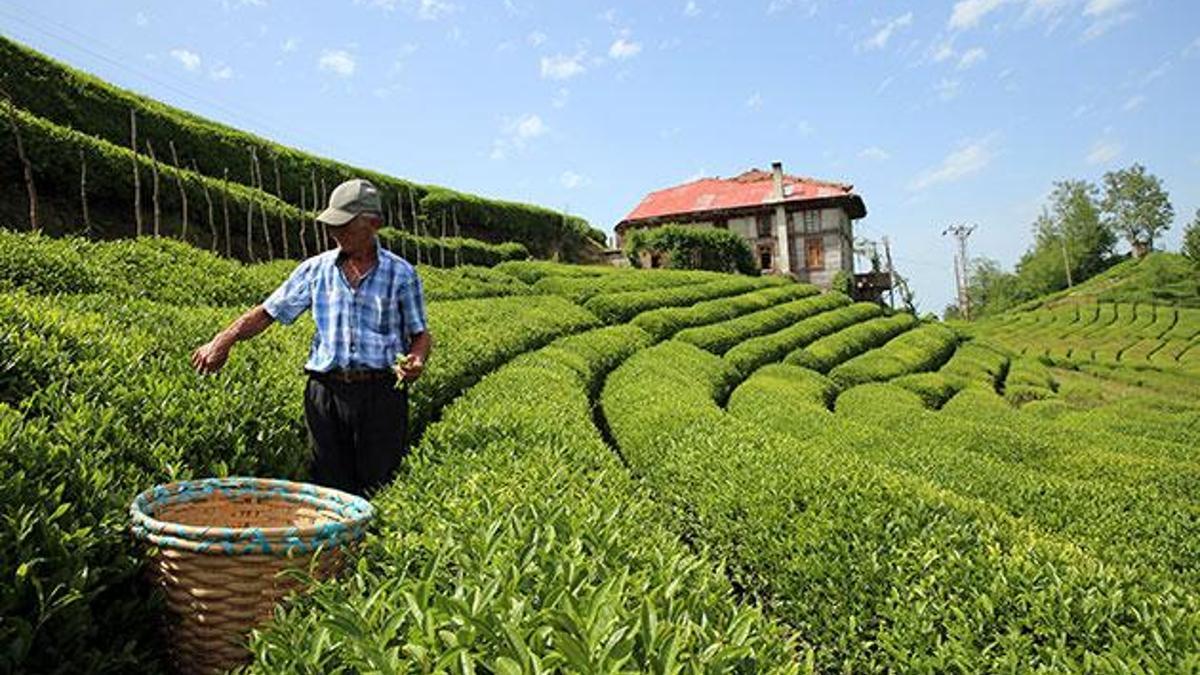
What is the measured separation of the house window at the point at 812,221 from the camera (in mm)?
43375

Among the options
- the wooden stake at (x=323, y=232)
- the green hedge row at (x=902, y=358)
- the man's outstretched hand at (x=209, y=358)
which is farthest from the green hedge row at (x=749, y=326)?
the man's outstretched hand at (x=209, y=358)

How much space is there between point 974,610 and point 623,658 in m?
2.42

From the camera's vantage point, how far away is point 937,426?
534 inches

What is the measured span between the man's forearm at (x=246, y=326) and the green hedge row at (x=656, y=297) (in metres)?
17.8

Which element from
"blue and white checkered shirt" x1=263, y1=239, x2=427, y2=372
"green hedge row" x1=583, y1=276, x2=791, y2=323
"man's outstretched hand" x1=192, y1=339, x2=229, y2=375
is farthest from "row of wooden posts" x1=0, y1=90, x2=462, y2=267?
"man's outstretched hand" x1=192, y1=339, x2=229, y2=375

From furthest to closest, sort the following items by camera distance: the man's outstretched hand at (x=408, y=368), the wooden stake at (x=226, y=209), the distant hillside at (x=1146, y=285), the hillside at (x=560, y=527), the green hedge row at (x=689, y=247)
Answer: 1. the distant hillside at (x=1146, y=285)
2. the green hedge row at (x=689, y=247)
3. the wooden stake at (x=226, y=209)
4. the man's outstretched hand at (x=408, y=368)
5. the hillside at (x=560, y=527)

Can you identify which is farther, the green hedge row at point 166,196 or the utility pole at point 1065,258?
the utility pole at point 1065,258

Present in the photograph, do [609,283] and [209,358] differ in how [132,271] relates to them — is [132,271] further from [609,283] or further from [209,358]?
[609,283]

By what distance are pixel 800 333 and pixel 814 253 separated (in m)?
20.7

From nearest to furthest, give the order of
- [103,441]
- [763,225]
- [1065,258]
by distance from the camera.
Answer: [103,441]
[763,225]
[1065,258]

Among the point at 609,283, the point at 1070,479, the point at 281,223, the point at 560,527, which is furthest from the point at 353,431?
the point at 609,283

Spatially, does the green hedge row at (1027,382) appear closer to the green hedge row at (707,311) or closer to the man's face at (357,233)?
the green hedge row at (707,311)

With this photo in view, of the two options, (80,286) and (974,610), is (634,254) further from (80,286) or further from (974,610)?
(974,610)

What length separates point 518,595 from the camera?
5.87 feet
